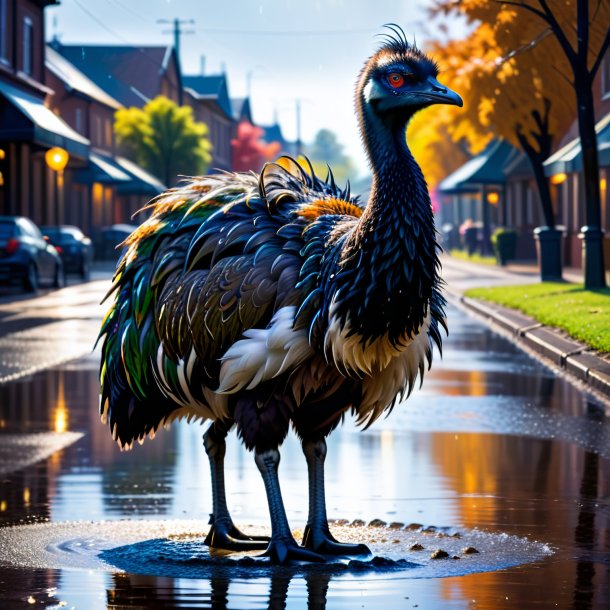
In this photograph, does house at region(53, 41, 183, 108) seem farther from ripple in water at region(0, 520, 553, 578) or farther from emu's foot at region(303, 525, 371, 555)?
emu's foot at region(303, 525, 371, 555)

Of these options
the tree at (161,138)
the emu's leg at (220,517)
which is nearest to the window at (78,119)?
the tree at (161,138)

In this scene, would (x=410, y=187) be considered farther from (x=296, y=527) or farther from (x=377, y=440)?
(x=377, y=440)

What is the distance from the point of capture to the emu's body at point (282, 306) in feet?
21.6

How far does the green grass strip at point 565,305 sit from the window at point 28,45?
20973mm

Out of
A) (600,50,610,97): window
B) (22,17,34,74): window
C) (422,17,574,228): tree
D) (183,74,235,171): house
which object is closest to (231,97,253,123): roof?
(183,74,235,171): house

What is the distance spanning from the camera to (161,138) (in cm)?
7538

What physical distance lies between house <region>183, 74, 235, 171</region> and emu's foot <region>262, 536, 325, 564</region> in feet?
322

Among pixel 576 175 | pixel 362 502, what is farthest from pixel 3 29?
pixel 362 502

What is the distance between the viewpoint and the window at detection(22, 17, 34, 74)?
48.5 meters

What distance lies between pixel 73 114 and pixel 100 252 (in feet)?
21.5

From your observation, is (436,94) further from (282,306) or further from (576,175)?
(576,175)

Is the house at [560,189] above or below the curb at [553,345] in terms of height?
above

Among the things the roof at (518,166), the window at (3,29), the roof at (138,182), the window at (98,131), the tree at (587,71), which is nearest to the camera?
the tree at (587,71)

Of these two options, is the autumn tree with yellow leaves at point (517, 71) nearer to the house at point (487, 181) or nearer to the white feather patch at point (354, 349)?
the house at point (487, 181)
